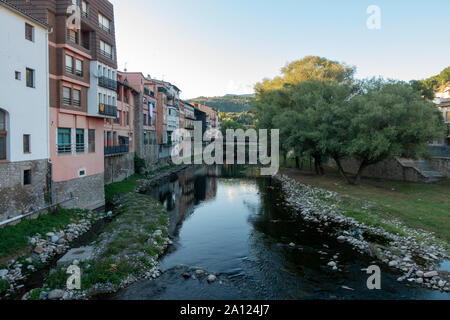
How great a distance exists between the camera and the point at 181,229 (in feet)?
65.8

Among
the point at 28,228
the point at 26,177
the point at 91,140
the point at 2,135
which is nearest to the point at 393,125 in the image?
the point at 91,140

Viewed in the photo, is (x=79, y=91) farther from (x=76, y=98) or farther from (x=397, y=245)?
(x=397, y=245)

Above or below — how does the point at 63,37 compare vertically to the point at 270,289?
above

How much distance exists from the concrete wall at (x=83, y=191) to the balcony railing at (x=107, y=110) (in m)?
4.87

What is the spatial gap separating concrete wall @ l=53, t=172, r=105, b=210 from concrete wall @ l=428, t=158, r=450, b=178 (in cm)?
3244

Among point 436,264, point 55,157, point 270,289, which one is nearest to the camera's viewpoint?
point 270,289

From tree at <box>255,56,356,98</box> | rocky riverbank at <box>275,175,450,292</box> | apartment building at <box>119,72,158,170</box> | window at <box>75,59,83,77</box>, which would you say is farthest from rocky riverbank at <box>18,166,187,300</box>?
tree at <box>255,56,356,98</box>

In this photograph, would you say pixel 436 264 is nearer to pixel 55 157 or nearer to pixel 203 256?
pixel 203 256

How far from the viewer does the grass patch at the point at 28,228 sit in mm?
13986

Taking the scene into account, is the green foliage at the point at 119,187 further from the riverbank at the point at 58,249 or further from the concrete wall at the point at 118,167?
the riverbank at the point at 58,249

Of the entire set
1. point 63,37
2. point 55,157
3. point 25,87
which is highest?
point 63,37

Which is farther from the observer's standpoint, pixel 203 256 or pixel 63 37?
pixel 63 37
